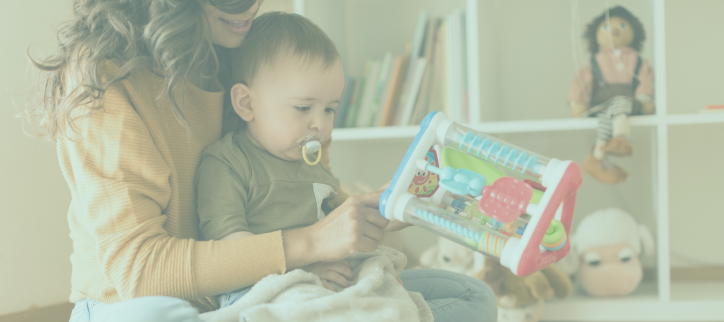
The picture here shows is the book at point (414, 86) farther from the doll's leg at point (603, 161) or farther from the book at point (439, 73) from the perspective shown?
the doll's leg at point (603, 161)

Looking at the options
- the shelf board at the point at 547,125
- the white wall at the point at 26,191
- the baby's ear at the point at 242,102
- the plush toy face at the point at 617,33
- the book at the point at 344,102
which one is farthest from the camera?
the book at the point at 344,102

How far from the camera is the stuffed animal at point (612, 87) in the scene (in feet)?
5.03

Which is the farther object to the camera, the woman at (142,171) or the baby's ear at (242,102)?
the baby's ear at (242,102)

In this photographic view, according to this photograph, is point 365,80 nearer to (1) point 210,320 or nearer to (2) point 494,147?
(2) point 494,147

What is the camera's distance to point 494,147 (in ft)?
2.23

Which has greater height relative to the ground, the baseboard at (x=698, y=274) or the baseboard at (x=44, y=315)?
the baseboard at (x=44, y=315)

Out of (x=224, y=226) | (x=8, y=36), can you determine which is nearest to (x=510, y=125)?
(x=224, y=226)

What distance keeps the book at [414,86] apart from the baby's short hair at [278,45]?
814 millimetres

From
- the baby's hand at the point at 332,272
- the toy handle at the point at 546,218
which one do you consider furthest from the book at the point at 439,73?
the toy handle at the point at 546,218

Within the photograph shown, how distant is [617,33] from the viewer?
1.67 meters

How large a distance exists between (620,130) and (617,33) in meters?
0.35

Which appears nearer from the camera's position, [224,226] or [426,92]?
[224,226]

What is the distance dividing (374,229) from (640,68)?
4.00ft

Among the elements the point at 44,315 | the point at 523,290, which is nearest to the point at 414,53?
the point at 523,290
